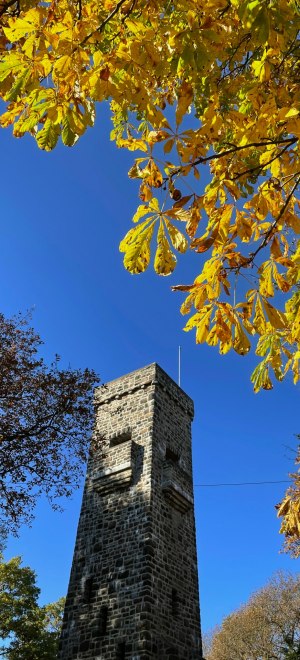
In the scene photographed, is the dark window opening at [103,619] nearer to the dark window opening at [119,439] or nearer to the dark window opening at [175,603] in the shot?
the dark window opening at [175,603]

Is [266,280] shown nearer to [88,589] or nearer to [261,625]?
[88,589]

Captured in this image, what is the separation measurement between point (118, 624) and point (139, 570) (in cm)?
99

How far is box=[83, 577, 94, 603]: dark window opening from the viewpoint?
33.0 feet

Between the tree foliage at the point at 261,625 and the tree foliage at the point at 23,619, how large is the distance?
1052 cm

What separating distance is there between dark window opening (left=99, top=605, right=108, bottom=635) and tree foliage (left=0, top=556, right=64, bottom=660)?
10896 mm

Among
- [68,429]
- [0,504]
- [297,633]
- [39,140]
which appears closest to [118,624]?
[0,504]

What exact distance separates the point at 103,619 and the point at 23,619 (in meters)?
11.6

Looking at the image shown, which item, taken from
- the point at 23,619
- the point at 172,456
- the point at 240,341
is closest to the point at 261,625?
the point at 23,619

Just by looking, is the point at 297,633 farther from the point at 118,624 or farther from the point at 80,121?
the point at 80,121

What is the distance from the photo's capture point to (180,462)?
484 inches

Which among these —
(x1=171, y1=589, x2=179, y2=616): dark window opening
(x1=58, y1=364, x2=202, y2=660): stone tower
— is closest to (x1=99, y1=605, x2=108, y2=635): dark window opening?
(x1=58, y1=364, x2=202, y2=660): stone tower

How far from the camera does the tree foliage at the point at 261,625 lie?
23812 millimetres

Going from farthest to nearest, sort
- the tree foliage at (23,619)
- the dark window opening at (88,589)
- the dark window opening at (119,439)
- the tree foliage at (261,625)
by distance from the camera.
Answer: the tree foliage at (261,625) → the tree foliage at (23,619) → the dark window opening at (119,439) → the dark window opening at (88,589)

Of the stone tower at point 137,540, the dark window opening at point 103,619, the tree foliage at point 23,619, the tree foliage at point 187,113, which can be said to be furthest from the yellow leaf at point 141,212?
the tree foliage at point 23,619
